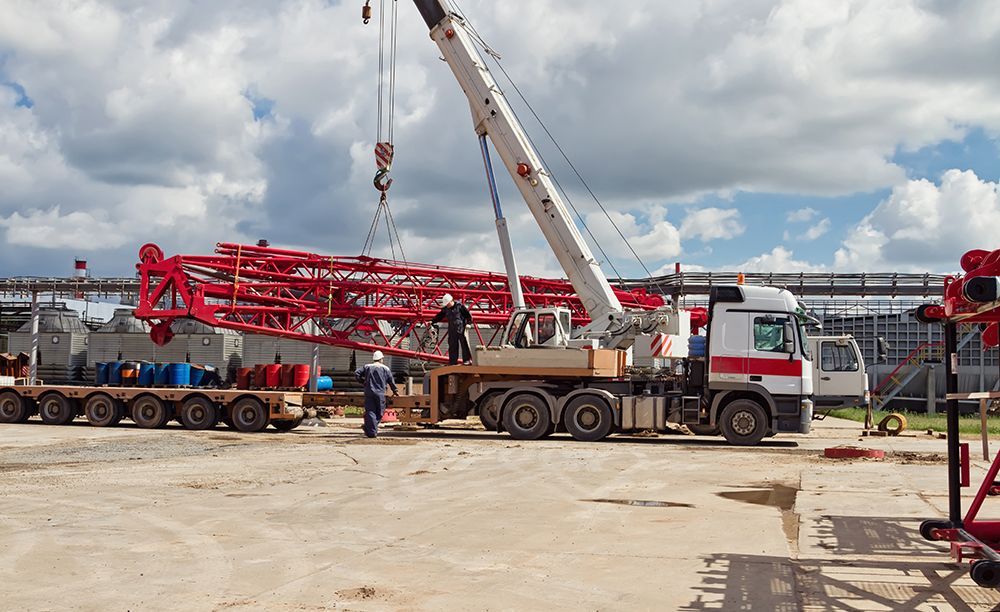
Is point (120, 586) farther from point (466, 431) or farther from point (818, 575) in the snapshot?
point (466, 431)

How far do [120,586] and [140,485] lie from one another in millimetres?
5797

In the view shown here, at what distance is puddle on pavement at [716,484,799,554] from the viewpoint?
9.17 meters

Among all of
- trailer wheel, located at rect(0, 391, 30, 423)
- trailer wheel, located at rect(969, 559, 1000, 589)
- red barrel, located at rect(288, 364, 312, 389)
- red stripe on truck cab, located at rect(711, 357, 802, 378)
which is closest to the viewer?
trailer wheel, located at rect(969, 559, 1000, 589)

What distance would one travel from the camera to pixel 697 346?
826 inches

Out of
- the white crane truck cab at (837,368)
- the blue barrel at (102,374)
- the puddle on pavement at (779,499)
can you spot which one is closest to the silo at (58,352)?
the blue barrel at (102,374)

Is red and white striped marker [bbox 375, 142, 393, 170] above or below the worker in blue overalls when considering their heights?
above

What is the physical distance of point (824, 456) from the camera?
55.5ft

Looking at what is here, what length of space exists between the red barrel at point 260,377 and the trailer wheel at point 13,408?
6.25 meters

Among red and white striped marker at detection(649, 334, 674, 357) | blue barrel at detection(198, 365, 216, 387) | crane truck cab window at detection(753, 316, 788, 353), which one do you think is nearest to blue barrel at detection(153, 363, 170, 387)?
blue barrel at detection(198, 365, 216, 387)

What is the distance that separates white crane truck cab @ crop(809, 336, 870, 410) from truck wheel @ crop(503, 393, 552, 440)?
302 inches

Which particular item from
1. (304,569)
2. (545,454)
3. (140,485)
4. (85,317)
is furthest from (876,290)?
(85,317)

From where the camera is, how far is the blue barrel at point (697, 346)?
20.7m

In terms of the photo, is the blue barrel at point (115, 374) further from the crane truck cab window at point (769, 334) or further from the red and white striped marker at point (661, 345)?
the crane truck cab window at point (769, 334)

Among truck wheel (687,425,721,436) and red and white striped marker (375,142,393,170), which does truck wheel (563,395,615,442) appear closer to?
truck wheel (687,425,721,436)
